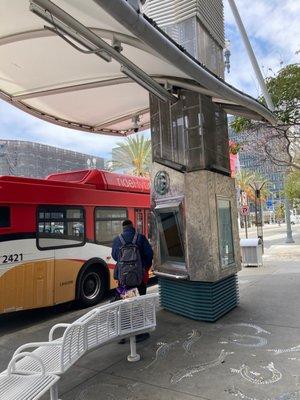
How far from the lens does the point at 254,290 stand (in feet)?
28.0

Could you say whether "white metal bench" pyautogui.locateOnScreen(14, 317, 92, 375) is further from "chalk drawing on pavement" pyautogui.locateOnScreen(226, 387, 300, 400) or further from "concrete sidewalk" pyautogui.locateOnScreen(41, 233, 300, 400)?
"chalk drawing on pavement" pyautogui.locateOnScreen(226, 387, 300, 400)

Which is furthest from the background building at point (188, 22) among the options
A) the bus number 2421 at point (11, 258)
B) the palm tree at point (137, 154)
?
the palm tree at point (137, 154)

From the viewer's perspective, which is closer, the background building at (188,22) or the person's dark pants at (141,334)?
the person's dark pants at (141,334)

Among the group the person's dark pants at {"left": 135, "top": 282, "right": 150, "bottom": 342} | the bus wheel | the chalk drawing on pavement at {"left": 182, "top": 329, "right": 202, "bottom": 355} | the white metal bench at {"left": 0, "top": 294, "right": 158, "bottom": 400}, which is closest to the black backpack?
the person's dark pants at {"left": 135, "top": 282, "right": 150, "bottom": 342}

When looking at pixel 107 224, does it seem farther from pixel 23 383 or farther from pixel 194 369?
pixel 23 383

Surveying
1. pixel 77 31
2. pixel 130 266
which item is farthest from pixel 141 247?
pixel 77 31

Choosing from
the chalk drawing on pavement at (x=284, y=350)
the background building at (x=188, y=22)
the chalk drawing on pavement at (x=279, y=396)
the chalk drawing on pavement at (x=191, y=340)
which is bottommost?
the chalk drawing on pavement at (x=279, y=396)

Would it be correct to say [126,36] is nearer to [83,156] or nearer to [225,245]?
[225,245]

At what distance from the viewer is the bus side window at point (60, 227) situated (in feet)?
24.6

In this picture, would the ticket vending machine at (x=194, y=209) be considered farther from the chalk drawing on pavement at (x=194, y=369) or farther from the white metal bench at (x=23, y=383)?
the white metal bench at (x=23, y=383)

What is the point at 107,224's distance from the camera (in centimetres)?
905

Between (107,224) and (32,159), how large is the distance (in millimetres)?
16578

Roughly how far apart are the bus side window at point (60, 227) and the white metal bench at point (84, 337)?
3459mm

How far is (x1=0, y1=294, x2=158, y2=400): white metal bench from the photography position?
127 inches
